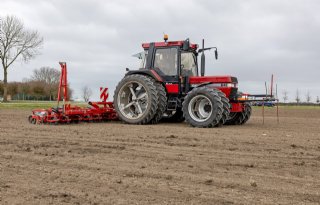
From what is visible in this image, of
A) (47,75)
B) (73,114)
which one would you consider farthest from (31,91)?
(73,114)

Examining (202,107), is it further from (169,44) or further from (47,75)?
(47,75)

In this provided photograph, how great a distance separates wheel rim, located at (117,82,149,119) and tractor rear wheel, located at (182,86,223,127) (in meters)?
1.52

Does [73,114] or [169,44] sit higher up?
[169,44]

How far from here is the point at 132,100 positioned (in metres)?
11.6

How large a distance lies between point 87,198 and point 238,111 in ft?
25.5

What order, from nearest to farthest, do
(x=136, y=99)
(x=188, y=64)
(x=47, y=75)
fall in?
(x=188, y=64)
(x=136, y=99)
(x=47, y=75)

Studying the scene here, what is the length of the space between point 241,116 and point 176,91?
2.24 metres

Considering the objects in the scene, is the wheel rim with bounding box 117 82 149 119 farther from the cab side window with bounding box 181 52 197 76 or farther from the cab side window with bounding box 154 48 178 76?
the cab side window with bounding box 181 52 197 76

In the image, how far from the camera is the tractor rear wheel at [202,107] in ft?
32.4

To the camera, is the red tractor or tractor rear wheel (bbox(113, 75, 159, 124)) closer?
the red tractor

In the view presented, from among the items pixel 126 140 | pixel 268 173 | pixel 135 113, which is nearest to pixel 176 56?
pixel 135 113

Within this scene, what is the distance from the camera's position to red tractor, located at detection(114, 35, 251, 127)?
404 inches

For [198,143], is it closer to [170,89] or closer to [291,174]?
[291,174]

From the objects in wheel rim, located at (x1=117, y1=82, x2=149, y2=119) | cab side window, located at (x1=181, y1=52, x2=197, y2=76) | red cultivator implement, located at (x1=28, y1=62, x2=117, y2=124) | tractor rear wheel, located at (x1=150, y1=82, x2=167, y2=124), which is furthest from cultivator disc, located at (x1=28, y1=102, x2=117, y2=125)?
cab side window, located at (x1=181, y1=52, x2=197, y2=76)
